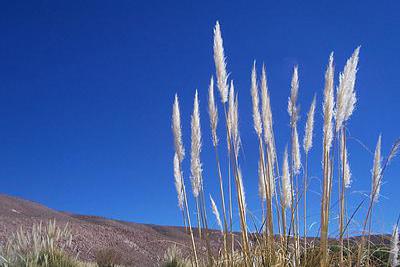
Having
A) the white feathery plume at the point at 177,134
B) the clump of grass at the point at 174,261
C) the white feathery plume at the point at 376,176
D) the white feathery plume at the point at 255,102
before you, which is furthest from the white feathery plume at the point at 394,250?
the clump of grass at the point at 174,261

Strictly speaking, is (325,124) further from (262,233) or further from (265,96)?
(262,233)

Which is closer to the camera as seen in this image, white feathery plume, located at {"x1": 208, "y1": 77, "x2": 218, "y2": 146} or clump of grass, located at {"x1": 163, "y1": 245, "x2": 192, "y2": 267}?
white feathery plume, located at {"x1": 208, "y1": 77, "x2": 218, "y2": 146}

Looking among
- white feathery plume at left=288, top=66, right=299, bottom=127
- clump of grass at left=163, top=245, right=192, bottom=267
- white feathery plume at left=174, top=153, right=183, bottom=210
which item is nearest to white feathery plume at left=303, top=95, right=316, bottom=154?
white feathery plume at left=288, top=66, right=299, bottom=127

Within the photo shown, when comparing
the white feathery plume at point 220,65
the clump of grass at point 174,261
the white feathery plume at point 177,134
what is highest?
the white feathery plume at point 220,65

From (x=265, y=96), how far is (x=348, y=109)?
499 millimetres

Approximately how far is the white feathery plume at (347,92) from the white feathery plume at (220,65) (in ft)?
2.00

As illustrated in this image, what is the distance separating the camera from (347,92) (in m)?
2.71

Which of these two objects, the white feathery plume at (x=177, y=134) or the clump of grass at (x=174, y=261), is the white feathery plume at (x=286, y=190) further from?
the clump of grass at (x=174, y=261)

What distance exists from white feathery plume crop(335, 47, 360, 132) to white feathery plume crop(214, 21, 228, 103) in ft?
2.00

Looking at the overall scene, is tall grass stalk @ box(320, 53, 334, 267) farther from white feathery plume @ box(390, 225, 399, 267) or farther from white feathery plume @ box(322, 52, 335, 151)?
white feathery plume @ box(390, 225, 399, 267)

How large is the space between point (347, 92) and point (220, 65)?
2.27 ft

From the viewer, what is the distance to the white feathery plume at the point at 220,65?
2.85 metres

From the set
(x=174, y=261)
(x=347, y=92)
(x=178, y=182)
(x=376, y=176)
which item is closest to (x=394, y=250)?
(x=376, y=176)

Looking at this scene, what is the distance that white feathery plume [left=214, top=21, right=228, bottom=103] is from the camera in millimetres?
2850
